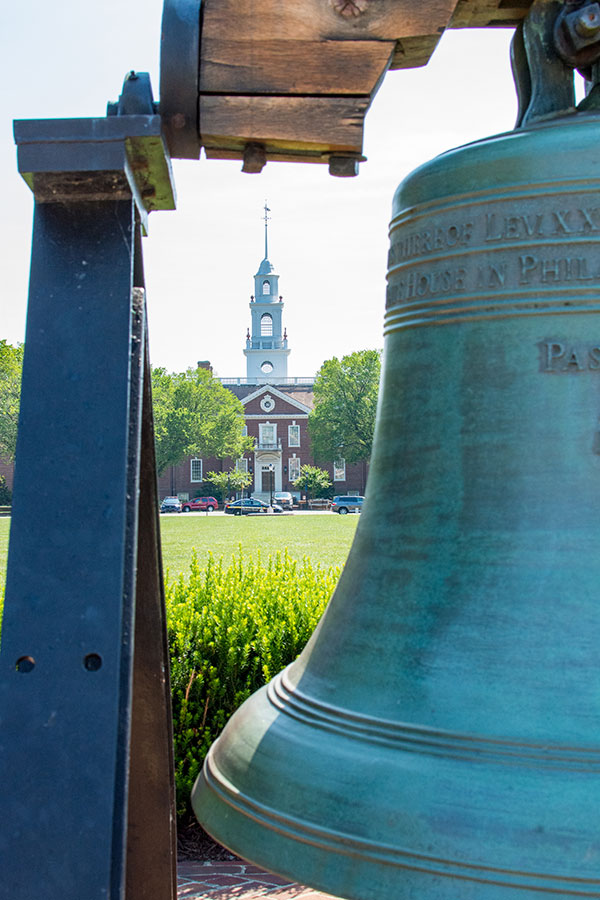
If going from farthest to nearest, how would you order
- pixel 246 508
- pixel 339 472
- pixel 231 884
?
1. pixel 339 472
2. pixel 246 508
3. pixel 231 884

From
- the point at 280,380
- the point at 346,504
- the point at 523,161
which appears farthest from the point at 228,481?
the point at 523,161

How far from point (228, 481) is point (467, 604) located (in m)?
57.1

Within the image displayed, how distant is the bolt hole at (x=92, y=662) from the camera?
149 centimetres

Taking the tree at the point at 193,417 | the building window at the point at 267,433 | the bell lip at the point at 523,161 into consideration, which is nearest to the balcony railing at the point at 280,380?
the building window at the point at 267,433

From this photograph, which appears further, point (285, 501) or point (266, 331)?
point (266, 331)

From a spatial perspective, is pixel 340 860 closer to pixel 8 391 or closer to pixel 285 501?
pixel 8 391

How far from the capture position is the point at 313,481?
57.0 m

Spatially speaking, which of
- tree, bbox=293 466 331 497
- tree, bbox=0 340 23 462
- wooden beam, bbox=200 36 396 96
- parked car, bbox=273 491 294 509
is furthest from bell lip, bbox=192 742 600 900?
tree, bbox=293 466 331 497

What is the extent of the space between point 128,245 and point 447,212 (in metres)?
0.63

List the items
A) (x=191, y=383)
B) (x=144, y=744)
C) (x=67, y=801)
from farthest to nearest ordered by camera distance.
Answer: (x=191, y=383)
(x=144, y=744)
(x=67, y=801)

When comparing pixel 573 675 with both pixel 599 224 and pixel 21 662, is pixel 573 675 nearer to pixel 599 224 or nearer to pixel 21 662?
pixel 599 224

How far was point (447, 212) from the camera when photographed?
1785mm

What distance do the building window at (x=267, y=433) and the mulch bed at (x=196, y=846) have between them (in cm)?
5966

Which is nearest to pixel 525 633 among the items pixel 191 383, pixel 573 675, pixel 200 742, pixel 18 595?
pixel 573 675
